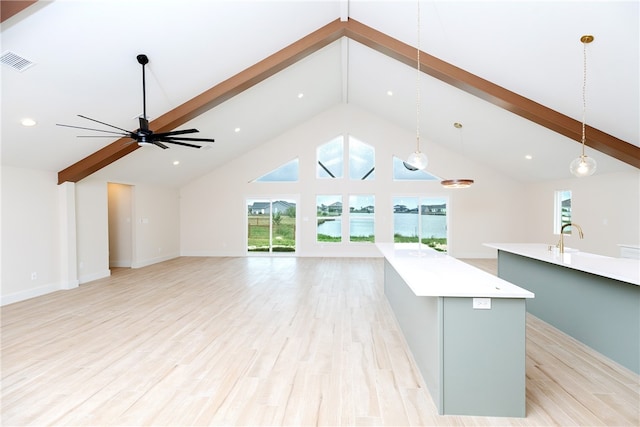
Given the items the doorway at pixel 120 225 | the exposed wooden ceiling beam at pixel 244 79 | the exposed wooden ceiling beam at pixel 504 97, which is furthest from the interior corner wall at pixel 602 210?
the doorway at pixel 120 225

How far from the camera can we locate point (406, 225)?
30.9 ft

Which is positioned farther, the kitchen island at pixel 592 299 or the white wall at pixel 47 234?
the white wall at pixel 47 234

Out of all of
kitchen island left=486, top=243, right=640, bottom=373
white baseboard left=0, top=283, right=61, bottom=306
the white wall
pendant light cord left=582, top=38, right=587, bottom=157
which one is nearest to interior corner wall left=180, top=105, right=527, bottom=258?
the white wall

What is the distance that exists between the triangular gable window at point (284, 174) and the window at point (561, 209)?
6735 millimetres

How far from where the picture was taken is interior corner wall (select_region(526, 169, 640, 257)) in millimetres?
5902

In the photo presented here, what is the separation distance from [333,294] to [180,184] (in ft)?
20.6

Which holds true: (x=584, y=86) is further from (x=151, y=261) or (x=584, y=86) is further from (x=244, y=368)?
(x=151, y=261)

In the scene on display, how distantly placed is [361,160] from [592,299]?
6844mm

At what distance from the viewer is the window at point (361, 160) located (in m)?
9.41

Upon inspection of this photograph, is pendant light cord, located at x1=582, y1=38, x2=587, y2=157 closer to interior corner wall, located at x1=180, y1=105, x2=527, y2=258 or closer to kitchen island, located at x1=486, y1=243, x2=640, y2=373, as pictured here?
kitchen island, located at x1=486, y1=243, x2=640, y2=373

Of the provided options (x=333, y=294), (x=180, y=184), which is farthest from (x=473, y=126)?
(x=180, y=184)

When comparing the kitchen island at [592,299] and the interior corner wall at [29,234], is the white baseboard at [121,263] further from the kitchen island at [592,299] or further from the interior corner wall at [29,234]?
the kitchen island at [592,299]

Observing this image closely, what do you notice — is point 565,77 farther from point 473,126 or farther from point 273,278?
point 273,278

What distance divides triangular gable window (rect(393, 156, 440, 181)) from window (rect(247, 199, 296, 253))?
3246 millimetres
